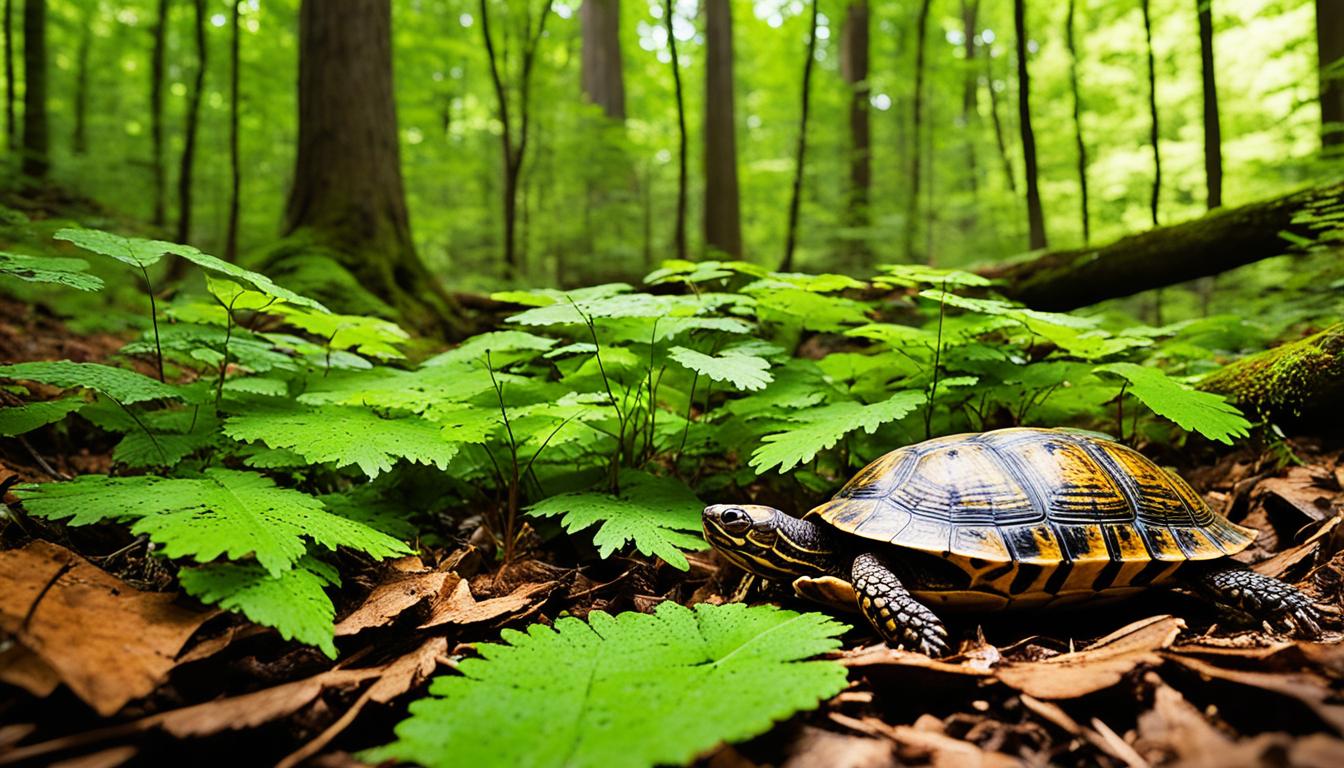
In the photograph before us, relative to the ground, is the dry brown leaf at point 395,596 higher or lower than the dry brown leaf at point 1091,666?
higher

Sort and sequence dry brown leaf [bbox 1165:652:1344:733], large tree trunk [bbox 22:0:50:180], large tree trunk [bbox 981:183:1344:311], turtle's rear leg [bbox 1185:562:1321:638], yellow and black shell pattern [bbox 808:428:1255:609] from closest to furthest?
dry brown leaf [bbox 1165:652:1344:733] → turtle's rear leg [bbox 1185:562:1321:638] → yellow and black shell pattern [bbox 808:428:1255:609] → large tree trunk [bbox 981:183:1344:311] → large tree trunk [bbox 22:0:50:180]

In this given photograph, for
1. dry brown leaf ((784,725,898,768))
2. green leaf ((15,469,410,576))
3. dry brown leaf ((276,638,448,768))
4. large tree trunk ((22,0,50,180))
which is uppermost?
large tree trunk ((22,0,50,180))

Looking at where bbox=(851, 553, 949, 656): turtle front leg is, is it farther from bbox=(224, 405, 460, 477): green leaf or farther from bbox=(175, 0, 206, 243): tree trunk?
bbox=(175, 0, 206, 243): tree trunk

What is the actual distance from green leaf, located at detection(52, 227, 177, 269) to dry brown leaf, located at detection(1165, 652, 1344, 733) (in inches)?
116

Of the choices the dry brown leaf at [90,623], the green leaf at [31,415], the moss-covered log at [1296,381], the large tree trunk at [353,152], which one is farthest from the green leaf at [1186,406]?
the large tree trunk at [353,152]

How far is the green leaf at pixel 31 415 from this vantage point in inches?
74.2

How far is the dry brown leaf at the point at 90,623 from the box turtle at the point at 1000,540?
4.76 feet

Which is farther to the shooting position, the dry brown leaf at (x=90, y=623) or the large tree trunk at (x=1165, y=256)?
the large tree trunk at (x=1165, y=256)

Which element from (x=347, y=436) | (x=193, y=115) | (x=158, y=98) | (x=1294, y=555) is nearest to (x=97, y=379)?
(x=347, y=436)

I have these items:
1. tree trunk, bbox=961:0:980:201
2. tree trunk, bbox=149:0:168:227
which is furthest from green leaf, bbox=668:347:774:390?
tree trunk, bbox=961:0:980:201

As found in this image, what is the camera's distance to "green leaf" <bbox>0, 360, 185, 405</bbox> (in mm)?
1846

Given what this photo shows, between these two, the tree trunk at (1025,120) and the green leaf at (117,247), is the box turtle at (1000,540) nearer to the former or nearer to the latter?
the green leaf at (117,247)

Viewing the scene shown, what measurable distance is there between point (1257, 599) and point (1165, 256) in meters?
3.54

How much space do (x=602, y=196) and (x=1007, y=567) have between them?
1167 centimetres
